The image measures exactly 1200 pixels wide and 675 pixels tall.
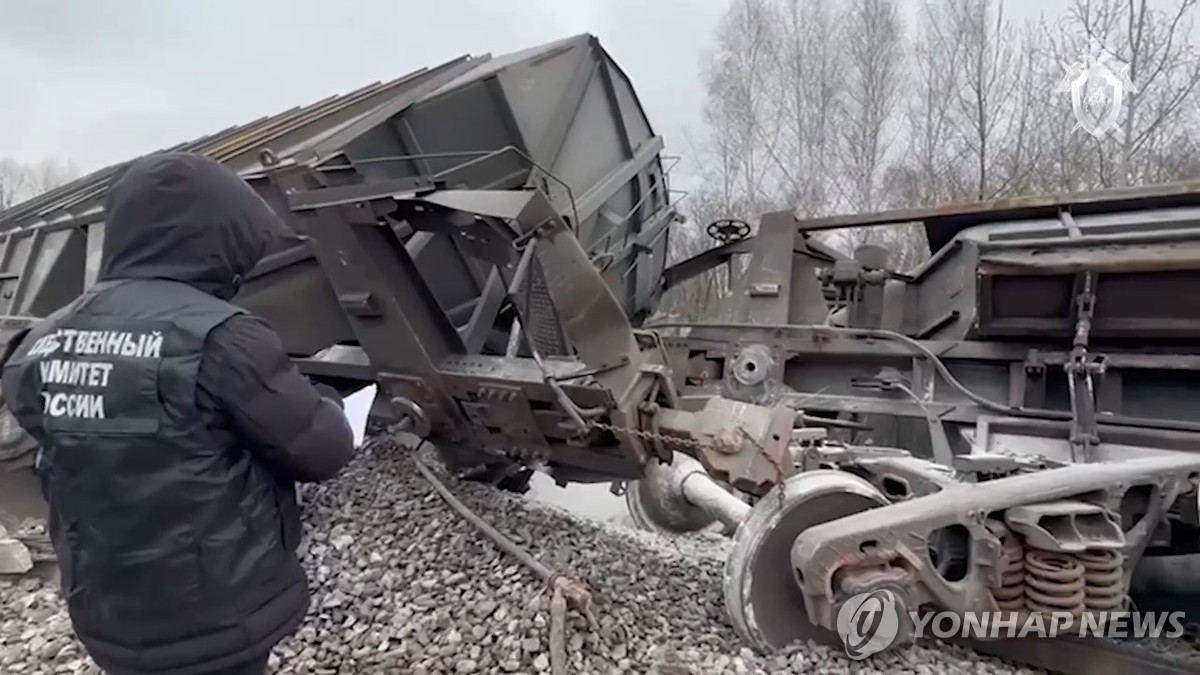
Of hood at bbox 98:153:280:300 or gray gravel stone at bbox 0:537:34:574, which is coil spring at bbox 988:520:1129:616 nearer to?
hood at bbox 98:153:280:300

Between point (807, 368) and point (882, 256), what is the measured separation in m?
0.85

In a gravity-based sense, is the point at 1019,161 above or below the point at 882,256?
above

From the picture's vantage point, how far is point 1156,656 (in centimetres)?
288

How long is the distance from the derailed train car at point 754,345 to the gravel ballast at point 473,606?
24 centimetres

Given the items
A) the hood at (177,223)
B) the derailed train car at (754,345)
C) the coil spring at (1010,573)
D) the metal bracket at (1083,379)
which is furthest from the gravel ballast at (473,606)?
the hood at (177,223)

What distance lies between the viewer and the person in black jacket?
168 centimetres

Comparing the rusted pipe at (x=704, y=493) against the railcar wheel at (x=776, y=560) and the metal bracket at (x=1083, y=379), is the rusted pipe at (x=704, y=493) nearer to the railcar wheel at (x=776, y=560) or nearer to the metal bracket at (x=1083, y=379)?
the railcar wheel at (x=776, y=560)

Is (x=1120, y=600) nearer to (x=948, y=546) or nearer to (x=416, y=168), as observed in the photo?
(x=948, y=546)

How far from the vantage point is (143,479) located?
168 cm

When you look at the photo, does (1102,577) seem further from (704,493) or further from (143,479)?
(143,479)

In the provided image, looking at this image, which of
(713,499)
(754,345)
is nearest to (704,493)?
(713,499)

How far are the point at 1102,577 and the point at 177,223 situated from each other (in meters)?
2.57

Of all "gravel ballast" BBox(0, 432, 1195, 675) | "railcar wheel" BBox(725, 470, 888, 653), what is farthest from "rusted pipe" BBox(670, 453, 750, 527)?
"railcar wheel" BBox(725, 470, 888, 653)

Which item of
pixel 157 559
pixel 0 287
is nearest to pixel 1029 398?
pixel 157 559
